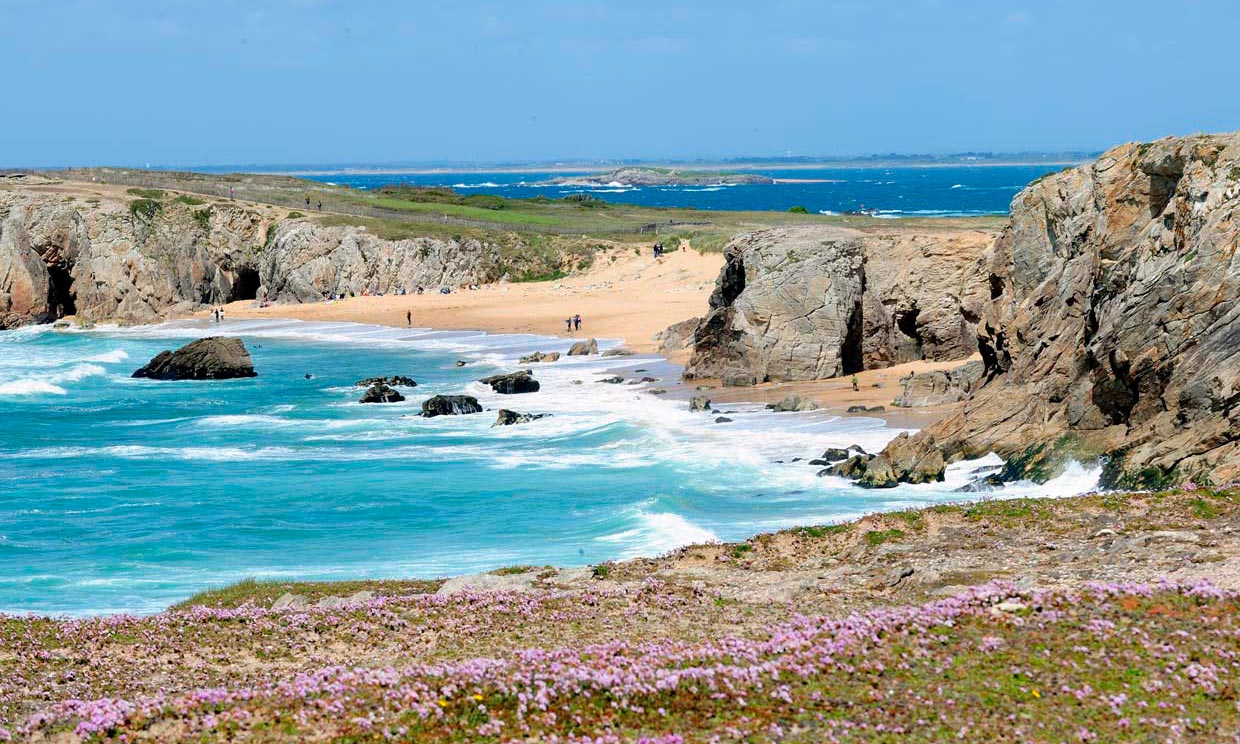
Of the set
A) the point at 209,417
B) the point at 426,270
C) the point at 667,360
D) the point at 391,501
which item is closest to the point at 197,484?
the point at 391,501

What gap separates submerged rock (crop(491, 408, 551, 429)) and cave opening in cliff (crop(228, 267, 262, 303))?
A: 4576 cm

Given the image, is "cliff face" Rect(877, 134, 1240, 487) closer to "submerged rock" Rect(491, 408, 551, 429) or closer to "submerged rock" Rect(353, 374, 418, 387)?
"submerged rock" Rect(491, 408, 551, 429)

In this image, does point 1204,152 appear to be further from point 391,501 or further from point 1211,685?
point 391,501

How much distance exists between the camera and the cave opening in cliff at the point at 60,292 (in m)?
75.8

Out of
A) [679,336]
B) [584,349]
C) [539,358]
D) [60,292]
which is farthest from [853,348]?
[60,292]

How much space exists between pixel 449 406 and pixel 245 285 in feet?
150

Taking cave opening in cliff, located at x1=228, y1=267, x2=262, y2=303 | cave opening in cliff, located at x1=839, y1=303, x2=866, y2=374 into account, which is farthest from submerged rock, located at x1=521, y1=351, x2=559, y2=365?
cave opening in cliff, located at x1=228, y1=267, x2=262, y2=303

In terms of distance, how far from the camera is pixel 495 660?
14070 millimetres

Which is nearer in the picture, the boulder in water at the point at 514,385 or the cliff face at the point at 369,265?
the boulder in water at the point at 514,385

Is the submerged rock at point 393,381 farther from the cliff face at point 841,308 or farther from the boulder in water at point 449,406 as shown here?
the cliff face at point 841,308

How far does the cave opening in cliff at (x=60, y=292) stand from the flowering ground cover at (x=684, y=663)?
208 ft

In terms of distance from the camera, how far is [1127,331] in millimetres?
24688

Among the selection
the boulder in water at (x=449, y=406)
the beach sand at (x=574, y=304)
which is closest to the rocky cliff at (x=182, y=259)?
the beach sand at (x=574, y=304)

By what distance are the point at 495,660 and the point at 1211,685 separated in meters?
7.02
